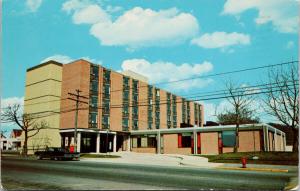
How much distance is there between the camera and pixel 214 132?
164 feet

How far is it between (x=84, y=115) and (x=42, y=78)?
36.2 feet

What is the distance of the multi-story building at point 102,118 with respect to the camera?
168 feet

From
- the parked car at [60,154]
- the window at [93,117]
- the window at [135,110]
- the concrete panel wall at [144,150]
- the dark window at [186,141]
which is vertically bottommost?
the concrete panel wall at [144,150]

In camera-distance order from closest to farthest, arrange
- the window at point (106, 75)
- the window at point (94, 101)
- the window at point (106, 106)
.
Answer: the window at point (94, 101), the window at point (106, 106), the window at point (106, 75)

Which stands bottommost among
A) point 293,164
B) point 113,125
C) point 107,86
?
point 293,164

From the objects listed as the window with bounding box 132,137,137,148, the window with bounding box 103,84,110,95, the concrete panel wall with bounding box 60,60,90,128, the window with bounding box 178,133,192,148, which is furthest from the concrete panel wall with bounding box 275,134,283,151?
the concrete panel wall with bounding box 60,60,90,128

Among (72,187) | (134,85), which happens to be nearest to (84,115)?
(134,85)

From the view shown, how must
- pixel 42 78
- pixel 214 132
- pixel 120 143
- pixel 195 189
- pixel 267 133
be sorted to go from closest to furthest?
pixel 195 189, pixel 267 133, pixel 214 132, pixel 42 78, pixel 120 143

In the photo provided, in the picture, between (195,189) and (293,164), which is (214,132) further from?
(195,189)

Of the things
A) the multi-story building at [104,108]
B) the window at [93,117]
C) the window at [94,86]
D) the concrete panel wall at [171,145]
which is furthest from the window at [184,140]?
the window at [94,86]

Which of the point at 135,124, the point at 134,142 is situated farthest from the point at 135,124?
the point at 134,142

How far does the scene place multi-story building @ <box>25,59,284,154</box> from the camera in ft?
168

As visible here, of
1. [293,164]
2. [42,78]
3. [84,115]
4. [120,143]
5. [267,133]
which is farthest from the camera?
[120,143]

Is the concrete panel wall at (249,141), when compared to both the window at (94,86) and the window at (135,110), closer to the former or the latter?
the window at (135,110)
